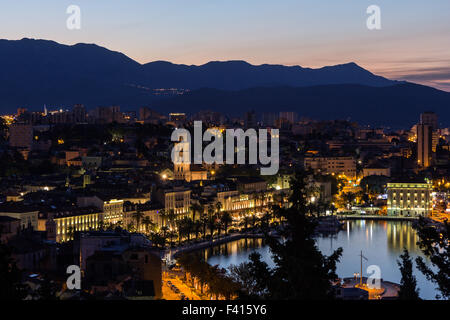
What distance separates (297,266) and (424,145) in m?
32.8

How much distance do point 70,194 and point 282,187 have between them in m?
9.73

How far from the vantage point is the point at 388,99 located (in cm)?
8231

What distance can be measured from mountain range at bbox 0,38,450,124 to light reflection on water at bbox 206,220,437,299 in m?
47.0

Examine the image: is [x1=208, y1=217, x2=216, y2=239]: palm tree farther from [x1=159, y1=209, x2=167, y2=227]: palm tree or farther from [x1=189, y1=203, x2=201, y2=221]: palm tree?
[x1=159, y1=209, x2=167, y2=227]: palm tree

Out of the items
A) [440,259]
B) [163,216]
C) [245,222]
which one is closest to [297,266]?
[440,259]

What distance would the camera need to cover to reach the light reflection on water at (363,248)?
1274 centimetres

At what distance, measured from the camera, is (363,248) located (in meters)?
15.5

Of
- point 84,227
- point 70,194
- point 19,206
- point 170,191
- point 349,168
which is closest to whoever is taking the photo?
point 19,206

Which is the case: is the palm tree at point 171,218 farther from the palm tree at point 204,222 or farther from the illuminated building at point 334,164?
the illuminated building at point 334,164

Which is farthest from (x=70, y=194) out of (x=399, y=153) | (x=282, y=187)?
(x=399, y=153)
